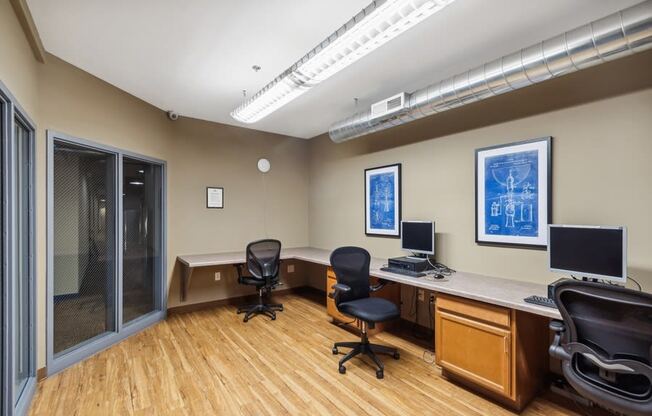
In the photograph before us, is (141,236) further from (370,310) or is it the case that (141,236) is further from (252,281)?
(370,310)

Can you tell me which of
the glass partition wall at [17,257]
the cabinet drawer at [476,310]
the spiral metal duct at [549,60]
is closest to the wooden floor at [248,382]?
the glass partition wall at [17,257]

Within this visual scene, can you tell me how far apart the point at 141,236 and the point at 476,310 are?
373 centimetres

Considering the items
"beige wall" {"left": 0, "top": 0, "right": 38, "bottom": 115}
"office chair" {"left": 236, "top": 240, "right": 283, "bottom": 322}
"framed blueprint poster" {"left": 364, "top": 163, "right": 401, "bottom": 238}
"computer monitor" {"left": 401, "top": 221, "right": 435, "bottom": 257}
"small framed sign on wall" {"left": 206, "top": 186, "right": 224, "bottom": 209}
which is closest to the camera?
"beige wall" {"left": 0, "top": 0, "right": 38, "bottom": 115}

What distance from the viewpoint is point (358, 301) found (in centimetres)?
293

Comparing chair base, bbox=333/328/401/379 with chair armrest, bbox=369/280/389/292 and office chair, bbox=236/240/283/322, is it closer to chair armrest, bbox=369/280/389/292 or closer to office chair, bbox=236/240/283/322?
chair armrest, bbox=369/280/389/292

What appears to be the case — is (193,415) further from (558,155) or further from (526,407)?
(558,155)

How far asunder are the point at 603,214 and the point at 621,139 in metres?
0.55

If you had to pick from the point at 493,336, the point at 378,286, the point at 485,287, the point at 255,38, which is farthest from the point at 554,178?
the point at 255,38

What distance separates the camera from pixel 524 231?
2.63 m

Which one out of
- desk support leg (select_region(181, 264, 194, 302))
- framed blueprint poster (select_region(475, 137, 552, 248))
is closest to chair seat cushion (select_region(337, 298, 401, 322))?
framed blueprint poster (select_region(475, 137, 552, 248))

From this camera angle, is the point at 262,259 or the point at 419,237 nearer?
the point at 419,237

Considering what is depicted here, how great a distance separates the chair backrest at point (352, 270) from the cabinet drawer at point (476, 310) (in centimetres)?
76

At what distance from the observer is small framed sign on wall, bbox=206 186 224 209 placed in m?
4.50

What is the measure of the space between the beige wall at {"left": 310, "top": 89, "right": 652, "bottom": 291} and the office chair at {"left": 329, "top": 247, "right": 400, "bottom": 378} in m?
0.92
